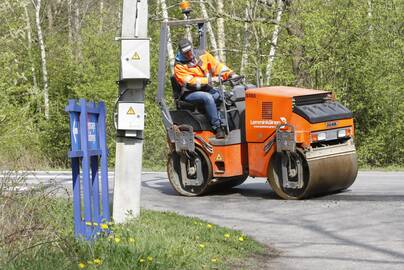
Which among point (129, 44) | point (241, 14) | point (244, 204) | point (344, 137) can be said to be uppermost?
point (241, 14)

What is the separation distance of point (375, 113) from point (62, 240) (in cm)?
1928

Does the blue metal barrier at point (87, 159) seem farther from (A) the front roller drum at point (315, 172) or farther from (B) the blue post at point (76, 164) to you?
(A) the front roller drum at point (315, 172)

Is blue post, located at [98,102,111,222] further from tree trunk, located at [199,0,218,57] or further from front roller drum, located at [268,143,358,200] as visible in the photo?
tree trunk, located at [199,0,218,57]

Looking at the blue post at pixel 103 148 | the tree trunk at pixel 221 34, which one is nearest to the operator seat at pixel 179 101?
the blue post at pixel 103 148

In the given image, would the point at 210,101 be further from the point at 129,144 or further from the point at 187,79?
the point at 129,144

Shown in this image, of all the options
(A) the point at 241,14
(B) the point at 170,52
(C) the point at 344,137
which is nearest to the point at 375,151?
(A) the point at 241,14

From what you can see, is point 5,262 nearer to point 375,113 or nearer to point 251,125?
point 251,125

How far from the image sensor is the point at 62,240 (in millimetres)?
8414

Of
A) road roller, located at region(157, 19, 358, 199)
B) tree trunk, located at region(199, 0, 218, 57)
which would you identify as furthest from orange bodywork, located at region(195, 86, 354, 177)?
tree trunk, located at region(199, 0, 218, 57)

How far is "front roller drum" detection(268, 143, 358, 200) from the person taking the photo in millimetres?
13062

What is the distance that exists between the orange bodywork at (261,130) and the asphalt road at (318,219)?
0.50 m

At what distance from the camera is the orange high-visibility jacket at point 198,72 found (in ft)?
45.8

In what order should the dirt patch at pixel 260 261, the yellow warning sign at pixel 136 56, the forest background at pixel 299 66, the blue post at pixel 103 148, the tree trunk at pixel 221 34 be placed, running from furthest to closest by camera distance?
1. the tree trunk at pixel 221 34
2. the forest background at pixel 299 66
3. the yellow warning sign at pixel 136 56
4. the blue post at pixel 103 148
5. the dirt patch at pixel 260 261

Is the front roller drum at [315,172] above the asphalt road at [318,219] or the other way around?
above
